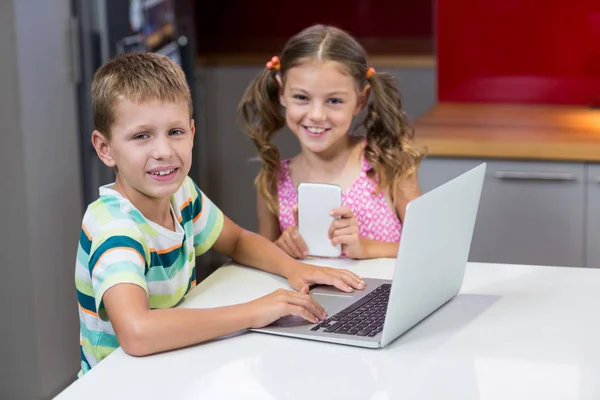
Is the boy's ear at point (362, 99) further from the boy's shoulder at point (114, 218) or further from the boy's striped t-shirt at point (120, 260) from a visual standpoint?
the boy's shoulder at point (114, 218)

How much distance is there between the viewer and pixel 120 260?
59.2 inches

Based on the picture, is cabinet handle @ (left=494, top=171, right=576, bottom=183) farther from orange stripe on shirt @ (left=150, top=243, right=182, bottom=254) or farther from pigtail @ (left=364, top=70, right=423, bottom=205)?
orange stripe on shirt @ (left=150, top=243, right=182, bottom=254)

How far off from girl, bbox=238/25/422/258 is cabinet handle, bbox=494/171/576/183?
0.45 m

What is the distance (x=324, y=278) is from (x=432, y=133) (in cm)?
109

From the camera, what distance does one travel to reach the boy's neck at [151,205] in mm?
1651

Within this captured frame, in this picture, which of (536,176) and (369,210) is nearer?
(369,210)

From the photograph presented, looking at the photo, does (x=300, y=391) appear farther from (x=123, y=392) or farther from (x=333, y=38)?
(x=333, y=38)

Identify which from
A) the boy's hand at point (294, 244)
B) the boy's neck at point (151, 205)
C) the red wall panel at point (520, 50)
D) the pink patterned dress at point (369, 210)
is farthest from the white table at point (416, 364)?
the red wall panel at point (520, 50)

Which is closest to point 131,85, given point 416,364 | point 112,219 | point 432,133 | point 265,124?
point 112,219

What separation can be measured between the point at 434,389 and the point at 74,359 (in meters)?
1.94

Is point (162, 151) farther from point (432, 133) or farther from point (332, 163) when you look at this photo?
point (432, 133)

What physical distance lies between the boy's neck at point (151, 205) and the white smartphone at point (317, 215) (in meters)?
0.28

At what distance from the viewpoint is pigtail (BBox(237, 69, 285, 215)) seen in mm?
2277

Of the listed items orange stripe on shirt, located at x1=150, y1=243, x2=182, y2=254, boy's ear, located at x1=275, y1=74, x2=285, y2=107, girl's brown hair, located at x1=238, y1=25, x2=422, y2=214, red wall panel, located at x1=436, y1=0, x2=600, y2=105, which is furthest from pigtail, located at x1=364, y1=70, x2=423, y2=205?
red wall panel, located at x1=436, y1=0, x2=600, y2=105
